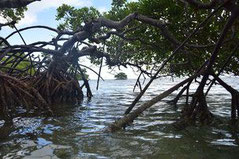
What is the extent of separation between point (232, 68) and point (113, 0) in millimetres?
5981

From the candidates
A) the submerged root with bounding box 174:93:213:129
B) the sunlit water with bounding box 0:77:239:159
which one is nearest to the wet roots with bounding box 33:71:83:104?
the sunlit water with bounding box 0:77:239:159

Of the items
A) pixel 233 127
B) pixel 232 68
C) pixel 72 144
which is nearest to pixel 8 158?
pixel 72 144

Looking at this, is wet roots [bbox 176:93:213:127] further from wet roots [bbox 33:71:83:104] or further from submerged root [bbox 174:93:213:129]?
wet roots [bbox 33:71:83:104]

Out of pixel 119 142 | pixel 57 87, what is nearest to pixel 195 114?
pixel 119 142

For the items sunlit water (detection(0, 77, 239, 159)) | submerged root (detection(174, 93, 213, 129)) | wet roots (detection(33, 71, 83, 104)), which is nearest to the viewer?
sunlit water (detection(0, 77, 239, 159))

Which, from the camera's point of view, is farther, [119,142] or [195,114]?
[195,114]

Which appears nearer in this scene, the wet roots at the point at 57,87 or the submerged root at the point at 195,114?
the submerged root at the point at 195,114

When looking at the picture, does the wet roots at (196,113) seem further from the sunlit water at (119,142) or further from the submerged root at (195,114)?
the sunlit water at (119,142)

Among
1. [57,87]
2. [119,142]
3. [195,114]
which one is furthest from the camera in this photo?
[57,87]

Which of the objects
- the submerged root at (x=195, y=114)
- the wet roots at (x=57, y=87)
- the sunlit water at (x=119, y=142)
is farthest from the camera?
the wet roots at (x=57, y=87)

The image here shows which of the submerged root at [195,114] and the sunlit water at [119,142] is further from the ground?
the submerged root at [195,114]

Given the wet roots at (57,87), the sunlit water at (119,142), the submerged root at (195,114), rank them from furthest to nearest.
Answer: the wet roots at (57,87) → the submerged root at (195,114) → the sunlit water at (119,142)

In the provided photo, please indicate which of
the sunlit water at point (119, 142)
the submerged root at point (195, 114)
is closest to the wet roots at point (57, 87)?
the sunlit water at point (119, 142)

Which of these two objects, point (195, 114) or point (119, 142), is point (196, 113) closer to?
point (195, 114)
